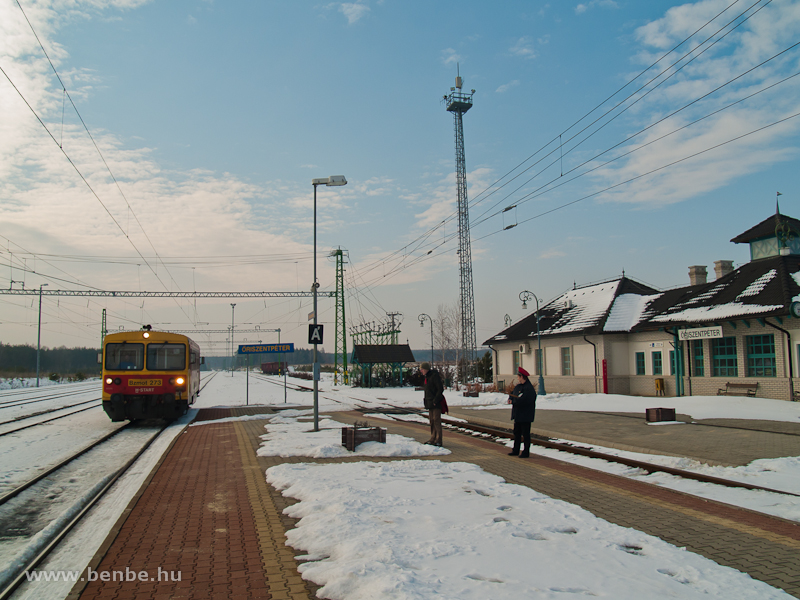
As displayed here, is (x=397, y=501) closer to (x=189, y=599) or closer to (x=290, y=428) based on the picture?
(x=189, y=599)

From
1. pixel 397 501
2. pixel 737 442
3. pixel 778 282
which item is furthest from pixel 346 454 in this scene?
pixel 778 282

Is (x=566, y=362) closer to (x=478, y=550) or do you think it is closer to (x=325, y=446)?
(x=325, y=446)

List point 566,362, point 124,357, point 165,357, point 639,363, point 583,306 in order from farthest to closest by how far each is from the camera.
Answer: point 583,306 < point 566,362 < point 639,363 < point 165,357 < point 124,357

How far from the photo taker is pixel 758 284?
70.8 ft

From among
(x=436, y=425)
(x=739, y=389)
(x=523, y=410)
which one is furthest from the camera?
(x=739, y=389)

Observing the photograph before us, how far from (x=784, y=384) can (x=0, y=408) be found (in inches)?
1349

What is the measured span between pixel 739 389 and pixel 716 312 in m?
3.20

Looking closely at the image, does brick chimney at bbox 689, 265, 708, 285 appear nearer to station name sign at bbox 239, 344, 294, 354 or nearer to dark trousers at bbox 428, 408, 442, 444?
station name sign at bbox 239, 344, 294, 354

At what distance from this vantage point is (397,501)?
22.9ft

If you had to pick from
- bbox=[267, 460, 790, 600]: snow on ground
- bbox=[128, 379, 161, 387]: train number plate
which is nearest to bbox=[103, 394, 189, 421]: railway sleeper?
bbox=[128, 379, 161, 387]: train number plate

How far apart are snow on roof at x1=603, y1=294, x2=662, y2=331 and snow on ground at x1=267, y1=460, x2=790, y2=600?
22169mm

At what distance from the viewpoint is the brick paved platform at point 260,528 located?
15.0ft

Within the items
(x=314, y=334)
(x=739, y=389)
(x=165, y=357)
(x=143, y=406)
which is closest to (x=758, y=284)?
(x=739, y=389)

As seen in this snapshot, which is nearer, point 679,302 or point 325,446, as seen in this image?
point 325,446
